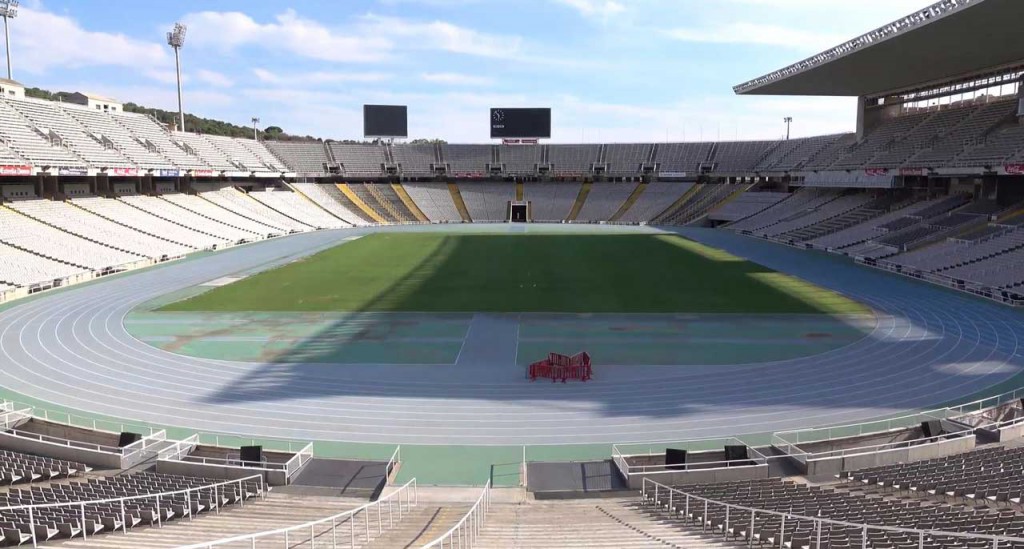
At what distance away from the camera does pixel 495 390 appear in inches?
760

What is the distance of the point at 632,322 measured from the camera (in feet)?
90.7

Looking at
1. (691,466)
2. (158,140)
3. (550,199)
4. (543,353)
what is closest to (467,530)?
(691,466)

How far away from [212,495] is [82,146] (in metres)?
51.4

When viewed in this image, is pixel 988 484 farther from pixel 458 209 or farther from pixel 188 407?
pixel 458 209

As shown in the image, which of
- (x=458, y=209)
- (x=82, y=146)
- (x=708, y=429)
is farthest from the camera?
(x=458, y=209)

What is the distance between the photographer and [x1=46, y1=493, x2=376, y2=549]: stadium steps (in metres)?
9.22

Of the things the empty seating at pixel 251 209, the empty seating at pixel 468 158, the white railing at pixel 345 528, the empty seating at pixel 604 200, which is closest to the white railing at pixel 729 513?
the white railing at pixel 345 528

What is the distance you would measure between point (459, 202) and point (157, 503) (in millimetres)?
75455

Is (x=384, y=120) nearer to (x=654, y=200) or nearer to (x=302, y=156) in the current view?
(x=302, y=156)

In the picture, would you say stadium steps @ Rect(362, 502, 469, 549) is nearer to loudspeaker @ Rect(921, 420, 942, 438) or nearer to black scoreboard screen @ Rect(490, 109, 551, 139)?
loudspeaker @ Rect(921, 420, 942, 438)

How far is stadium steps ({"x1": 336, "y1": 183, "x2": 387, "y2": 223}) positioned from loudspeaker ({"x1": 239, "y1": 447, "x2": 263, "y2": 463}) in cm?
6692

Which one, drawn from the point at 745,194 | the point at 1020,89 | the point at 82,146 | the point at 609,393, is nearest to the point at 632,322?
the point at 609,393

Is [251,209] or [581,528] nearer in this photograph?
[581,528]

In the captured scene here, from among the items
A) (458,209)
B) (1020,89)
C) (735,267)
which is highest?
(1020,89)
